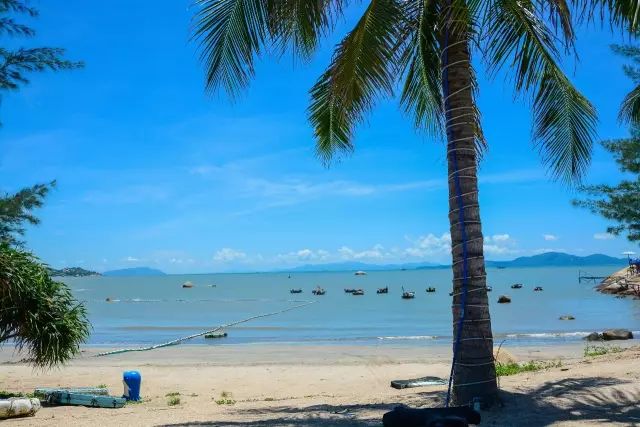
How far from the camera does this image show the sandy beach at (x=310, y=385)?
6539 millimetres

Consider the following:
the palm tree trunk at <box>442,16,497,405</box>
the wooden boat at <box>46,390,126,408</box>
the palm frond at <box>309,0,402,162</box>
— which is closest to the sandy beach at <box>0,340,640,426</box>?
the wooden boat at <box>46,390,126,408</box>

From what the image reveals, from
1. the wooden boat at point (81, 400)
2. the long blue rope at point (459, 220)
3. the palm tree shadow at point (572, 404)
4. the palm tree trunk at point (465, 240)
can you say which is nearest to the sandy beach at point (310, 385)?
the palm tree shadow at point (572, 404)

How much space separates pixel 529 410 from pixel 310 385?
8133 millimetres

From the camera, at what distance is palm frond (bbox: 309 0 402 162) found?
673 cm

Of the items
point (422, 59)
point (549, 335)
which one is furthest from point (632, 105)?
point (549, 335)

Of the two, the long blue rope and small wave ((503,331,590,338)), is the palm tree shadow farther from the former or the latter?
small wave ((503,331,590,338))

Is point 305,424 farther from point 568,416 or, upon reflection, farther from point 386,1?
point 386,1

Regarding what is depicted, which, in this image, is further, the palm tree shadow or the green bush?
the green bush

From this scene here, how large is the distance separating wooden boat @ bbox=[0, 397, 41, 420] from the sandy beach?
1.19 feet

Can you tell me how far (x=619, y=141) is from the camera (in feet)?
40.1

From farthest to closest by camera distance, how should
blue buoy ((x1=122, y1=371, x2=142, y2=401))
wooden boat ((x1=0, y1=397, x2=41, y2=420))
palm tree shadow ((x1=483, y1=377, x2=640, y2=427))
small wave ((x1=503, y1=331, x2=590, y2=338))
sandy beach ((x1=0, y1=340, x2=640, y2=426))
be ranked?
small wave ((x1=503, y1=331, x2=590, y2=338))
blue buoy ((x1=122, y1=371, x2=142, y2=401))
wooden boat ((x1=0, y1=397, x2=41, y2=420))
sandy beach ((x1=0, y1=340, x2=640, y2=426))
palm tree shadow ((x1=483, y1=377, x2=640, y2=427))

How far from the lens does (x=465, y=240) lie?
636cm

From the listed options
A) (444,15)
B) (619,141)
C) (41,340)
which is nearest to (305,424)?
(444,15)

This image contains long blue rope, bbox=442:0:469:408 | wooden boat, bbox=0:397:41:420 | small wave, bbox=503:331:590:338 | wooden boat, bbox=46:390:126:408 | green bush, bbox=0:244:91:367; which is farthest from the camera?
small wave, bbox=503:331:590:338
